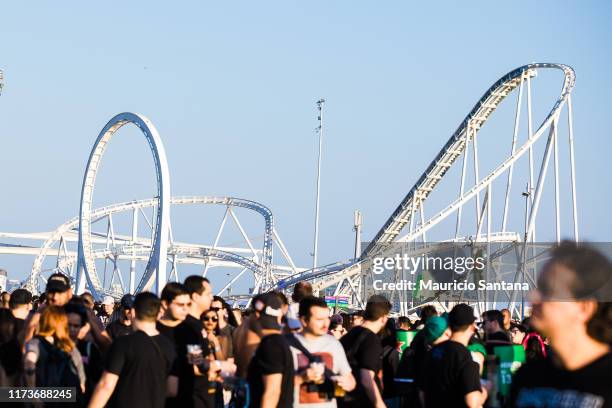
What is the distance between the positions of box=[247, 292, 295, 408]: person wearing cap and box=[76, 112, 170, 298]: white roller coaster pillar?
38.0 m

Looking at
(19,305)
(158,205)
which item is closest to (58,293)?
(19,305)

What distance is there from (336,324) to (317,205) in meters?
41.4

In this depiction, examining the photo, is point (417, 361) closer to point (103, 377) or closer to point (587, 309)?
point (103, 377)

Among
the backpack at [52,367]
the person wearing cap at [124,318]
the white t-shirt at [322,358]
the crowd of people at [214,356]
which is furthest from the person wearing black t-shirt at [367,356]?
the person wearing cap at [124,318]

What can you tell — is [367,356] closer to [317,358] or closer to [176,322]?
[317,358]

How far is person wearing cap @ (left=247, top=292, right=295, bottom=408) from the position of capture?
6.15 m

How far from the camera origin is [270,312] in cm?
667

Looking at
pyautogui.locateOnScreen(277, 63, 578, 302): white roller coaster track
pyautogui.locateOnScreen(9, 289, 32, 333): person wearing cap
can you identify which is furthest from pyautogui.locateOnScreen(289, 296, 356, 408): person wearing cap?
pyautogui.locateOnScreen(277, 63, 578, 302): white roller coaster track

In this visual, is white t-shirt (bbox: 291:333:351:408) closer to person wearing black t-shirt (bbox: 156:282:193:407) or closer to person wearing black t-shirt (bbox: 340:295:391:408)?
person wearing black t-shirt (bbox: 340:295:391:408)

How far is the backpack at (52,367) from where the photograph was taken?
6.85 meters

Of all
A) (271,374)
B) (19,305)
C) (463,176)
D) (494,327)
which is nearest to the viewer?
(271,374)

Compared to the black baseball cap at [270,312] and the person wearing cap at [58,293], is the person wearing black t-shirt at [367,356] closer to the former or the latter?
the black baseball cap at [270,312]

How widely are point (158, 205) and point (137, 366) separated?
3864cm

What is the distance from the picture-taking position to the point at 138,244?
68188 millimetres
